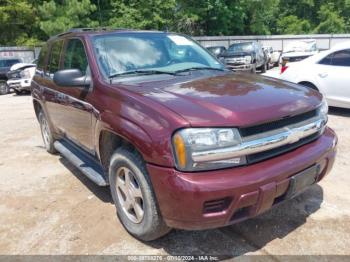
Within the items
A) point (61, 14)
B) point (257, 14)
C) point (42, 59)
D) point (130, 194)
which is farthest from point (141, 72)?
point (257, 14)

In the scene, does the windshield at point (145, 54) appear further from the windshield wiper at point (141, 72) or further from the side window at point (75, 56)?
the side window at point (75, 56)

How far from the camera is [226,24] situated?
35.9 m

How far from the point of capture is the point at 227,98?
3.03m

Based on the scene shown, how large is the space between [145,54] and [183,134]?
164 cm

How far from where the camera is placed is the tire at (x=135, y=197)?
2973 mm

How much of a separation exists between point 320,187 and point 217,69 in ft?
5.89

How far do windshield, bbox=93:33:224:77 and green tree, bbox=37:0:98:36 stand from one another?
20864 mm

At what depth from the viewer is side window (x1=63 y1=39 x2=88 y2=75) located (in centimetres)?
408

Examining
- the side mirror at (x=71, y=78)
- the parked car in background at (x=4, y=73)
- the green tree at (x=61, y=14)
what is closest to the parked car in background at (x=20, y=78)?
the parked car in background at (x=4, y=73)

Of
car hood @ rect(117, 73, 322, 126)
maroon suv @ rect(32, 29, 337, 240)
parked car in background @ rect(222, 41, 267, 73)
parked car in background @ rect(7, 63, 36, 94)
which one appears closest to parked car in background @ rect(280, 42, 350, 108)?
maroon suv @ rect(32, 29, 337, 240)

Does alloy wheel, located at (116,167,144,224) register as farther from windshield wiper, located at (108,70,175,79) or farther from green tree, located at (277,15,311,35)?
green tree, located at (277,15,311,35)

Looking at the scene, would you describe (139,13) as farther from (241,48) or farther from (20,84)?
(20,84)

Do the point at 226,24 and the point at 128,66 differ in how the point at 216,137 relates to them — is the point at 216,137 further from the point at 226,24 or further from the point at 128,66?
the point at 226,24

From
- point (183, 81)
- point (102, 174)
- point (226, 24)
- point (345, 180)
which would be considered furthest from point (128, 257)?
point (226, 24)
